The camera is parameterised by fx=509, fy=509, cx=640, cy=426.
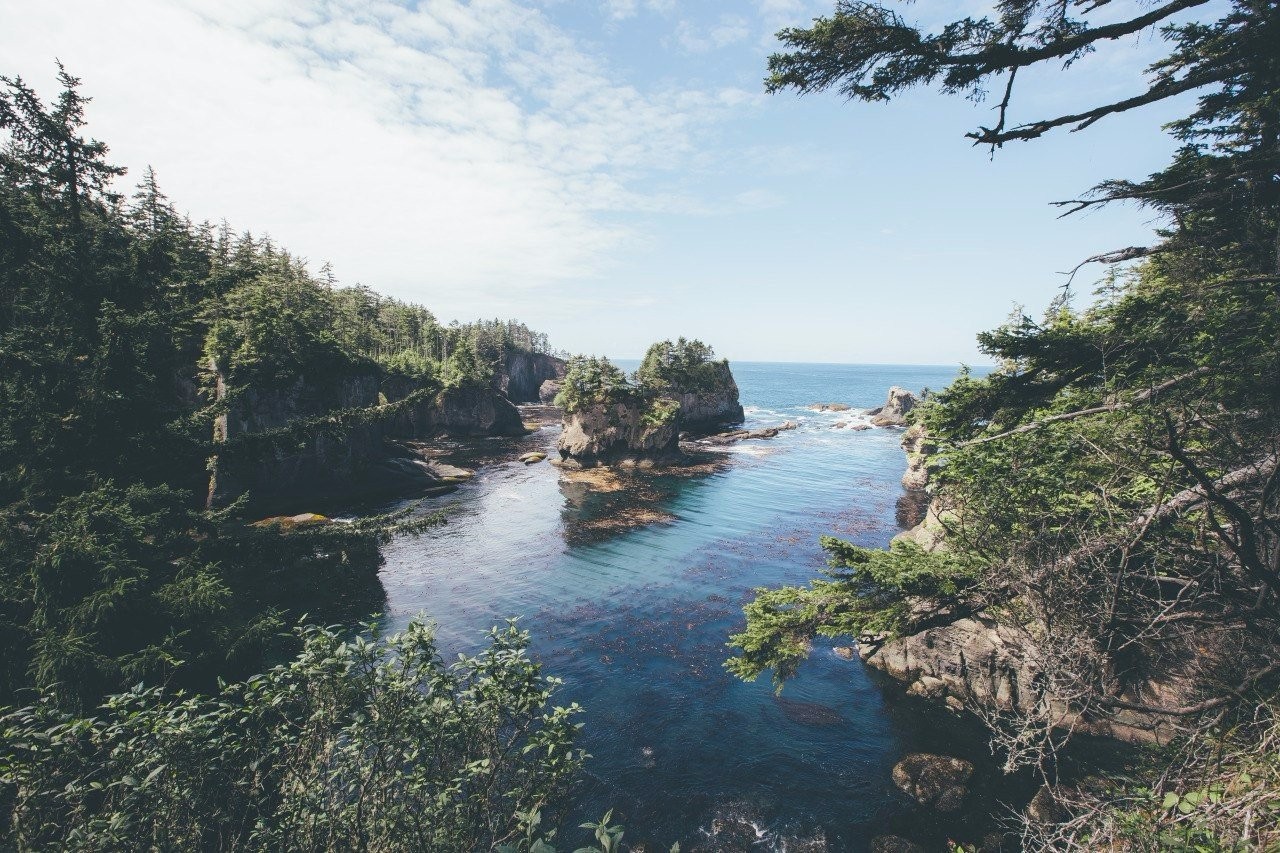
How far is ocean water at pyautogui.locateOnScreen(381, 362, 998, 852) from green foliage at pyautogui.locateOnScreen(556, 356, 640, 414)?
10.0 m

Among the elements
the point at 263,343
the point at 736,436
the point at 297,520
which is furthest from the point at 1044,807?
the point at 736,436

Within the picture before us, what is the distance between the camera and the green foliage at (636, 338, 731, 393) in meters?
83.4

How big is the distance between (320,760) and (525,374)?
134 meters

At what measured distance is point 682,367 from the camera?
86375mm

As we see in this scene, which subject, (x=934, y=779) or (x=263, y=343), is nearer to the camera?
(x=934, y=779)

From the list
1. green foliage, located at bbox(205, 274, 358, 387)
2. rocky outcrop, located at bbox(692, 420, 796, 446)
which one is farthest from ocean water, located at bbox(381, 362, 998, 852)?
rocky outcrop, located at bbox(692, 420, 796, 446)

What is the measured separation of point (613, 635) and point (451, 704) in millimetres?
18516

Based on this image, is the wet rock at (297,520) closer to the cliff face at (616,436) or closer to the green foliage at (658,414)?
the cliff face at (616,436)

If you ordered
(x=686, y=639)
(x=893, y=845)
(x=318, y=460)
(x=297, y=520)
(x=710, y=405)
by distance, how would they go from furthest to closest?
(x=710, y=405)
(x=318, y=460)
(x=297, y=520)
(x=686, y=639)
(x=893, y=845)

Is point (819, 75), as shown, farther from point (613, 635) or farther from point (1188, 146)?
point (613, 635)

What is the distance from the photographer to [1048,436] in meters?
8.51

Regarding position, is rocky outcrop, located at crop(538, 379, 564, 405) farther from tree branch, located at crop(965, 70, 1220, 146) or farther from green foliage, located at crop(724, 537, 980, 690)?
tree branch, located at crop(965, 70, 1220, 146)

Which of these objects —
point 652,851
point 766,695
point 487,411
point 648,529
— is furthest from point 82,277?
point 487,411

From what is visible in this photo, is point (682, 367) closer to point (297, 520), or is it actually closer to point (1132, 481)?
point (297, 520)
